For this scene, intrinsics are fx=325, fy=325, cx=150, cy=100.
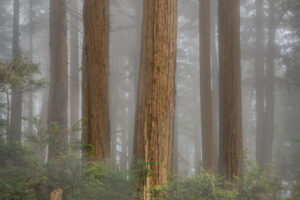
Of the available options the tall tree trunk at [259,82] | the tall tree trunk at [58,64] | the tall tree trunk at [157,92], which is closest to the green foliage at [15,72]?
the tall tree trunk at [58,64]

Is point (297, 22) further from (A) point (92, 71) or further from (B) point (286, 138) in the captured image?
(A) point (92, 71)

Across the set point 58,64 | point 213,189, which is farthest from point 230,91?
point 58,64

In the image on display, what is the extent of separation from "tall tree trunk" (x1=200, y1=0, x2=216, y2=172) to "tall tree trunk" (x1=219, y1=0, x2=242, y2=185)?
277cm

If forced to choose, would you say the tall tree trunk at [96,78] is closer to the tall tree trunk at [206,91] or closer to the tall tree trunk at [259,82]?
the tall tree trunk at [206,91]

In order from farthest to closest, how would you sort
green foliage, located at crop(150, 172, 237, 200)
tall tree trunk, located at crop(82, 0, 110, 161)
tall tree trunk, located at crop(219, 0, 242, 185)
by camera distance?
tall tree trunk, located at crop(219, 0, 242, 185) < tall tree trunk, located at crop(82, 0, 110, 161) < green foliage, located at crop(150, 172, 237, 200)

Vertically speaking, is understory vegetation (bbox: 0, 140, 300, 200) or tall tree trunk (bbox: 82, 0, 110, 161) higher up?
tall tree trunk (bbox: 82, 0, 110, 161)

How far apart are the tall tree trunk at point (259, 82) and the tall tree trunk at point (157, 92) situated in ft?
46.0

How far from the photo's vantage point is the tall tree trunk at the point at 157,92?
5723 millimetres

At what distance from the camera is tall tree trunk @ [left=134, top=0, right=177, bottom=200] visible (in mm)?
5723

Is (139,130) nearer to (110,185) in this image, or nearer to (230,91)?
(110,185)

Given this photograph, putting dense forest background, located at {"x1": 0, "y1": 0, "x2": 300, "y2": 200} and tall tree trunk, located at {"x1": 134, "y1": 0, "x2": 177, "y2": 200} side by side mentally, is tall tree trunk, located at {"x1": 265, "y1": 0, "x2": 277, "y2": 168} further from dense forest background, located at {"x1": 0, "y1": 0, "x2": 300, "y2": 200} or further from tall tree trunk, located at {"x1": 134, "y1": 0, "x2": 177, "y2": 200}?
tall tree trunk, located at {"x1": 134, "y1": 0, "x2": 177, "y2": 200}

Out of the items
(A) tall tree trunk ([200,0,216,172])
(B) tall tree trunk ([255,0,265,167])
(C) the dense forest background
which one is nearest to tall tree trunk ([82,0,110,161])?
(C) the dense forest background

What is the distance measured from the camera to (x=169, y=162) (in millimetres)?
5836

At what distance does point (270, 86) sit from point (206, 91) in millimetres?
10439
